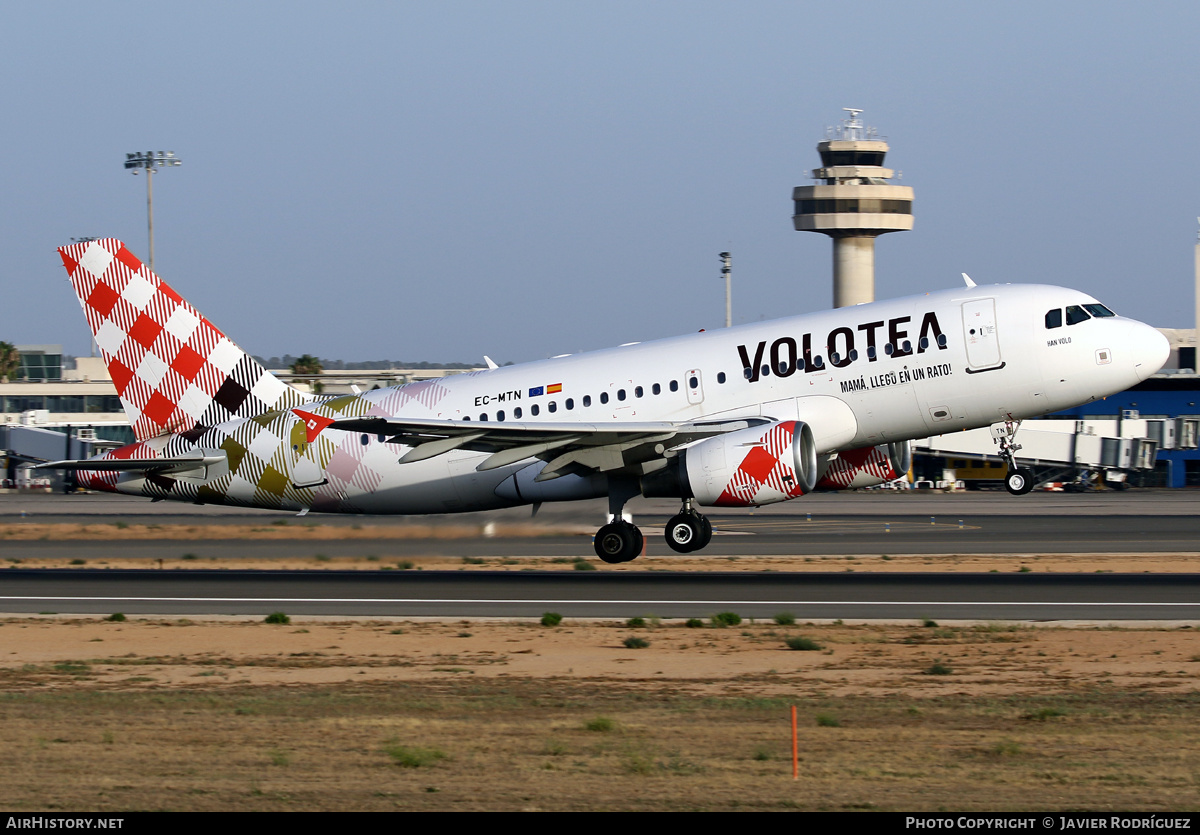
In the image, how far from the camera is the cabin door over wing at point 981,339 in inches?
1123

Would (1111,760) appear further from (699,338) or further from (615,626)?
(699,338)

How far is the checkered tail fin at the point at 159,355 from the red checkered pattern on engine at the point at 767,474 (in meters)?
11.7

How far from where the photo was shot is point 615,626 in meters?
23.3

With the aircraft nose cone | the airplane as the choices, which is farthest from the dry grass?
the aircraft nose cone

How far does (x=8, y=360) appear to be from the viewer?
519 ft

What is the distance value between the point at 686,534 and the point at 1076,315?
9.56 meters

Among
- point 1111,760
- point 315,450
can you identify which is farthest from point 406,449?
point 1111,760

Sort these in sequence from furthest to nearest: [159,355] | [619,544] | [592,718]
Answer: [159,355] → [619,544] → [592,718]

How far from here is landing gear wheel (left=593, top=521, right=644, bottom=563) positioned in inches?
1226

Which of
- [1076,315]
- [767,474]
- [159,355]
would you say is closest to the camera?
[767,474]

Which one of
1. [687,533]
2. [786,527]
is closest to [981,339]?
[687,533]

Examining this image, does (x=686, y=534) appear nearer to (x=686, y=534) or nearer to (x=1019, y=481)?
(x=686, y=534)

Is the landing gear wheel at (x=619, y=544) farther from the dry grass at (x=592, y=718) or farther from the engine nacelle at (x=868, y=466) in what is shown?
the dry grass at (x=592, y=718)
